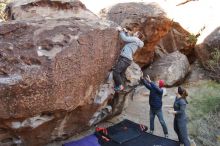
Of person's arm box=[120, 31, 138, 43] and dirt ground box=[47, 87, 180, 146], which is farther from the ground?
person's arm box=[120, 31, 138, 43]

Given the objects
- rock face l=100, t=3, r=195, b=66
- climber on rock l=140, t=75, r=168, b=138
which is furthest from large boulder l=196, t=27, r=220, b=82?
climber on rock l=140, t=75, r=168, b=138

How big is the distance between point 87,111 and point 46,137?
104 centimetres

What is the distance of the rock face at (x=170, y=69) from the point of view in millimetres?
12695

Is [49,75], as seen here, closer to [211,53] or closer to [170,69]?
[170,69]

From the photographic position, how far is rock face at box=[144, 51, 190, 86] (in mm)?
12695

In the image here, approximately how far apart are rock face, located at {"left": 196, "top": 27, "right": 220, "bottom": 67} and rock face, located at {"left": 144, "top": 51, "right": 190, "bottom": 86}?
545mm

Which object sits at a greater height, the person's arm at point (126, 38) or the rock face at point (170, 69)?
the person's arm at point (126, 38)

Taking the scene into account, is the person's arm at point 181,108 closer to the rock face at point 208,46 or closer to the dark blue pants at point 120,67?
the dark blue pants at point 120,67

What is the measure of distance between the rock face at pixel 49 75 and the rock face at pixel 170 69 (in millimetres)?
4068

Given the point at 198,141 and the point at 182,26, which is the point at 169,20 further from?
the point at 198,141

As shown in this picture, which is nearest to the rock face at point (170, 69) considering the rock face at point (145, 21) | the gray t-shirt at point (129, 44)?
the rock face at point (145, 21)

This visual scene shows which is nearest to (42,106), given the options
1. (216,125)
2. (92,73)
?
(92,73)

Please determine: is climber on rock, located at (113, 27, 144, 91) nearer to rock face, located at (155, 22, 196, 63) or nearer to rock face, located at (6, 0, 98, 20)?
rock face, located at (6, 0, 98, 20)

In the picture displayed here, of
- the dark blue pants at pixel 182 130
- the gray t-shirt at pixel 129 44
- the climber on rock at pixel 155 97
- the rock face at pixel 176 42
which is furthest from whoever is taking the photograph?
the rock face at pixel 176 42
